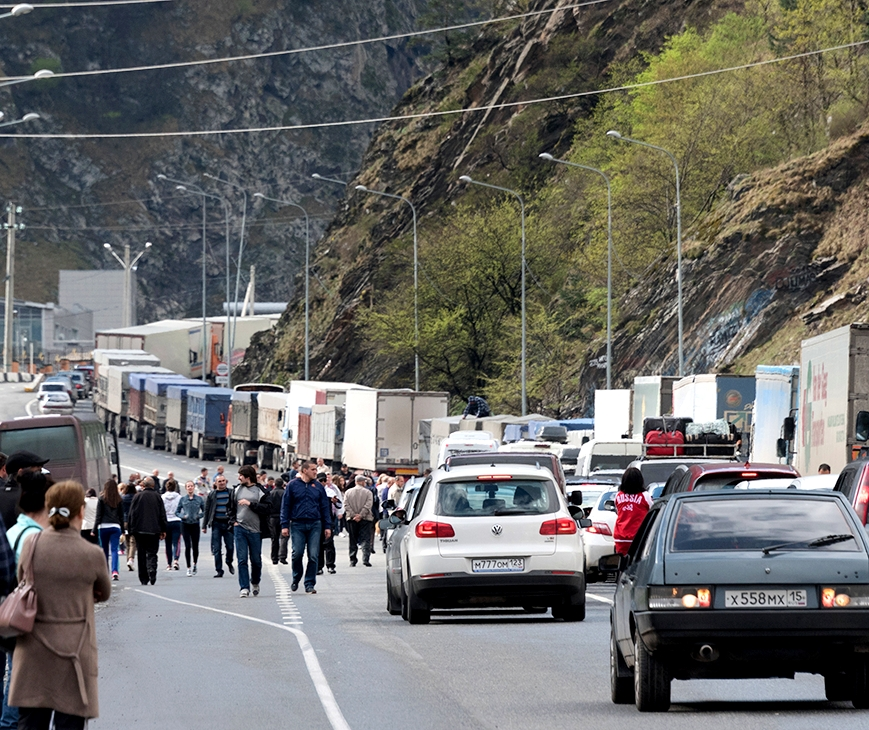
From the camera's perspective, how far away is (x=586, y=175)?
8500cm

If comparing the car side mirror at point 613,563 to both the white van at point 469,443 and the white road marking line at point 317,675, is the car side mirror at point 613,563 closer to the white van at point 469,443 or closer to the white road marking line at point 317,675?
the white road marking line at point 317,675

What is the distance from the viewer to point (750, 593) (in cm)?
1030

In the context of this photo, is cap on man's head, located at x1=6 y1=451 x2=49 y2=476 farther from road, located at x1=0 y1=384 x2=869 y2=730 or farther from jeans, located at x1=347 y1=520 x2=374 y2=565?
jeans, located at x1=347 y1=520 x2=374 y2=565

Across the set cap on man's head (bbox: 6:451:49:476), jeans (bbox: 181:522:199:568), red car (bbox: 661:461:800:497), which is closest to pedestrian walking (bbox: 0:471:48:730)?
cap on man's head (bbox: 6:451:49:476)

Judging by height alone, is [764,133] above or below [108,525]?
above

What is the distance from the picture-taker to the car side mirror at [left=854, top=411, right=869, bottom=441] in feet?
74.7

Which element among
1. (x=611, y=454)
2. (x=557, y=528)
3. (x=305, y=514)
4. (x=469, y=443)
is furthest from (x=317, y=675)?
(x=469, y=443)

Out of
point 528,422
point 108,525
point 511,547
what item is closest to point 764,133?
point 528,422

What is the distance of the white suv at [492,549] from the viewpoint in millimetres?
17703

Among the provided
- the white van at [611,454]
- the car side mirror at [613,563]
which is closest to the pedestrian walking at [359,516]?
the white van at [611,454]

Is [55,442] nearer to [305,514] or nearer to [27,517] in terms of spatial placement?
[305,514]

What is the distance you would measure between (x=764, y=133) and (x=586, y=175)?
14.4 m

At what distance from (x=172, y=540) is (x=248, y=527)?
33.3 feet

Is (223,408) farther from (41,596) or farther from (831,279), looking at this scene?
(41,596)
